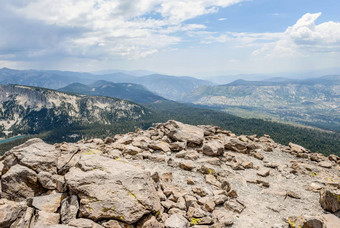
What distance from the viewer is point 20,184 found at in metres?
15.2

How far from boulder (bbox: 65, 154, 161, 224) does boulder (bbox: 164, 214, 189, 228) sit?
126cm

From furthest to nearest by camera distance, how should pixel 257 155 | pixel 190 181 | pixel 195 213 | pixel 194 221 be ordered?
pixel 257 155 → pixel 190 181 → pixel 195 213 → pixel 194 221

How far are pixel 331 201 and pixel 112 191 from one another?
65.1 ft

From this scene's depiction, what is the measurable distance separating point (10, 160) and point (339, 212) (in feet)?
101

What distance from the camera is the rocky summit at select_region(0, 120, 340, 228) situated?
1288 centimetres

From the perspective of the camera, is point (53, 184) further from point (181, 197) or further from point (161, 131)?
point (161, 131)

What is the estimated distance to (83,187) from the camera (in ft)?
44.2

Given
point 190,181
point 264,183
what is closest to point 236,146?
point 264,183

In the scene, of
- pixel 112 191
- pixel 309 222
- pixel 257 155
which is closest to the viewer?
pixel 112 191

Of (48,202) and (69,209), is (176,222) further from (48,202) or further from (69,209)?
(48,202)

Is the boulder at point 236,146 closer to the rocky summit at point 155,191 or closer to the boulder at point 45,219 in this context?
the rocky summit at point 155,191

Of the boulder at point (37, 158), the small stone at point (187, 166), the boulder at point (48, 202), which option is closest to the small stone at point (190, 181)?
the small stone at point (187, 166)

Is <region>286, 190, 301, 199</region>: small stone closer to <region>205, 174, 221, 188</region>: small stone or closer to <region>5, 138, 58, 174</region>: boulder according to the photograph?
<region>205, 174, 221, 188</region>: small stone

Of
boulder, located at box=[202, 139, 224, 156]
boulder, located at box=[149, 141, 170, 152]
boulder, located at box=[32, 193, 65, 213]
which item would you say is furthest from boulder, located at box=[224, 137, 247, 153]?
boulder, located at box=[32, 193, 65, 213]
